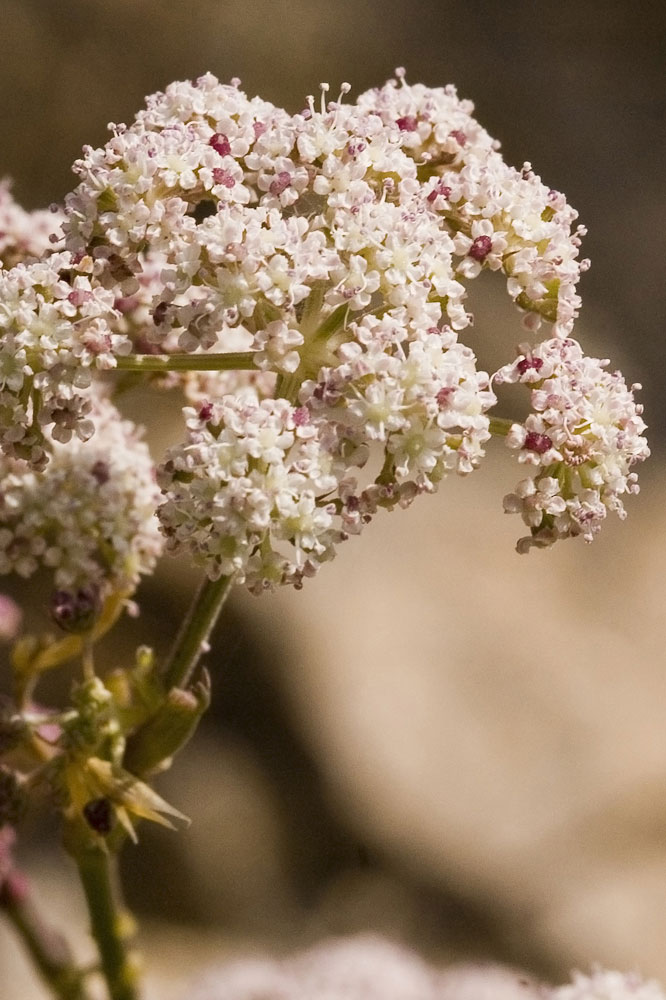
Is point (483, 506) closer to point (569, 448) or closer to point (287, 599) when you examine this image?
point (287, 599)

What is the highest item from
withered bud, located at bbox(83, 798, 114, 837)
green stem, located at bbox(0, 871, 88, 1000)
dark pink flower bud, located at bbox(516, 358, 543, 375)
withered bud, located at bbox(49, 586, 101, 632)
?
dark pink flower bud, located at bbox(516, 358, 543, 375)

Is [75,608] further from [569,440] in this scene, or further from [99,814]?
[569,440]

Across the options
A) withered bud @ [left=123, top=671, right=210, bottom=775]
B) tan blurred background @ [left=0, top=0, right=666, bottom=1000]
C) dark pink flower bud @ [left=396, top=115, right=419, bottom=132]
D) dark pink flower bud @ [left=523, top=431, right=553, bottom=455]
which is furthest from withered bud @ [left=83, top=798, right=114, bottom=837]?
tan blurred background @ [left=0, top=0, right=666, bottom=1000]

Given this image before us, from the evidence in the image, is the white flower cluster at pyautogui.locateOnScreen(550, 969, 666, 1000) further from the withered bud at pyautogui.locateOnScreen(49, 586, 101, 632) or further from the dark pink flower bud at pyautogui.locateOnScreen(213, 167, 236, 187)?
the dark pink flower bud at pyautogui.locateOnScreen(213, 167, 236, 187)

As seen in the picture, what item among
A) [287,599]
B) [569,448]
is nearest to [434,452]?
[569,448]

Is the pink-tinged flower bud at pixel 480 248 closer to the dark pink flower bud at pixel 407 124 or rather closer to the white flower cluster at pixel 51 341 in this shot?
the dark pink flower bud at pixel 407 124

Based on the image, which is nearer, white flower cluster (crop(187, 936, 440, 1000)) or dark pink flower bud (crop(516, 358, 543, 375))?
dark pink flower bud (crop(516, 358, 543, 375))

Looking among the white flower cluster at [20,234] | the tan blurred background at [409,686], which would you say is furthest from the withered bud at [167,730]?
the tan blurred background at [409,686]
